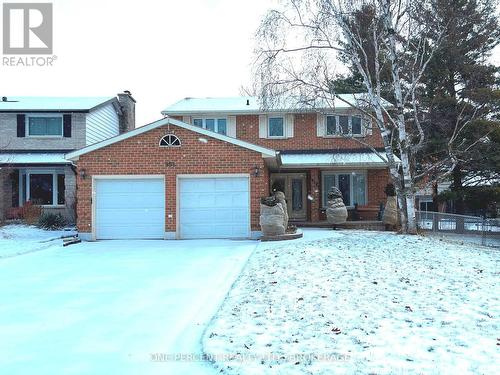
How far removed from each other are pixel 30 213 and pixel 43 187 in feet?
7.74

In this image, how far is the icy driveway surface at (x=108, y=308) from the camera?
4871 millimetres

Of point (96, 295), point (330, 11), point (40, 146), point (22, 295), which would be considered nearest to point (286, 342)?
point (96, 295)

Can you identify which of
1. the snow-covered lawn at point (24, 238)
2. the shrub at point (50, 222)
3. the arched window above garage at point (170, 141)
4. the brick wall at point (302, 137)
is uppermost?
the brick wall at point (302, 137)

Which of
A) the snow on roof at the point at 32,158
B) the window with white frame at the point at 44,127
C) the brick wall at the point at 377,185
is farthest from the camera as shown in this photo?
the window with white frame at the point at 44,127

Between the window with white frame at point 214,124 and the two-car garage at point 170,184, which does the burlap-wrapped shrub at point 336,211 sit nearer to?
the two-car garage at point 170,184

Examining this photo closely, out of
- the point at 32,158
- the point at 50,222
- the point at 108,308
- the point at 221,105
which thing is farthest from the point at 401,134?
the point at 32,158

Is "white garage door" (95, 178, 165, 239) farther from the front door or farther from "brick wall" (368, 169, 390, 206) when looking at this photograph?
"brick wall" (368, 169, 390, 206)

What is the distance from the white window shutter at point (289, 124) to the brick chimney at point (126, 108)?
11245 mm

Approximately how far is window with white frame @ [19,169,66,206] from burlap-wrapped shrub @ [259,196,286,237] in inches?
456

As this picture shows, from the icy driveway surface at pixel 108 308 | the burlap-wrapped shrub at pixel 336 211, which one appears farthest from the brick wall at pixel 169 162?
the burlap-wrapped shrub at pixel 336 211

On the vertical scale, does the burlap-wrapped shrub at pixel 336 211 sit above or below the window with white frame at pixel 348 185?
below

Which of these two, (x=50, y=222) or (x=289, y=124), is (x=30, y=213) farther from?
(x=289, y=124)

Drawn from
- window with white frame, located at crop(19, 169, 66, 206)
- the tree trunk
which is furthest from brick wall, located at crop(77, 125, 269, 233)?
window with white frame, located at crop(19, 169, 66, 206)

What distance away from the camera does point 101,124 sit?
2419 centimetres
